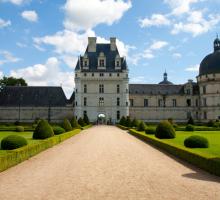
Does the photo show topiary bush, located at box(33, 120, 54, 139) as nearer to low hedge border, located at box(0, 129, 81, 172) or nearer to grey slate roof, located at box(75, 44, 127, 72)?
low hedge border, located at box(0, 129, 81, 172)

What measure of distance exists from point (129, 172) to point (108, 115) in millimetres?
51744

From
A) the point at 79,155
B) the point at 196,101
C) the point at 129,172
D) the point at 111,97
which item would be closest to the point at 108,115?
the point at 111,97

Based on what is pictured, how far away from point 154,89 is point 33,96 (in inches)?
918

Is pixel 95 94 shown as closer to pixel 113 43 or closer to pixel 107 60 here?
pixel 107 60

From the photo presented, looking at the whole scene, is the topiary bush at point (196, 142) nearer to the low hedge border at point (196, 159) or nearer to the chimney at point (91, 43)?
the low hedge border at point (196, 159)

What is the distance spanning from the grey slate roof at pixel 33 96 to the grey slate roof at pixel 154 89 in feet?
45.2

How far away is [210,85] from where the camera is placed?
6253 cm

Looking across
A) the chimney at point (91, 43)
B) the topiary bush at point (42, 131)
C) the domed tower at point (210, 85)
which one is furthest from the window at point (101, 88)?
the topiary bush at point (42, 131)

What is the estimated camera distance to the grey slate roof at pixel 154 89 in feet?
222

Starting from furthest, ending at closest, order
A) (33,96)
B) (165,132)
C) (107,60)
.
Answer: (33,96)
(107,60)
(165,132)

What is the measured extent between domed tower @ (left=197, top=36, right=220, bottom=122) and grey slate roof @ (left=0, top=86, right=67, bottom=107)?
25.6 m

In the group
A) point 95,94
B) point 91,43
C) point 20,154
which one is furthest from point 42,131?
point 91,43

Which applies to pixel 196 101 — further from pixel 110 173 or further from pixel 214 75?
pixel 110 173

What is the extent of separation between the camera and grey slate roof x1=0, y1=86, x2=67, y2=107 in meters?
62.7
